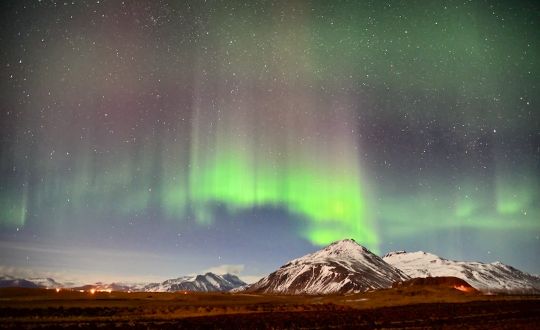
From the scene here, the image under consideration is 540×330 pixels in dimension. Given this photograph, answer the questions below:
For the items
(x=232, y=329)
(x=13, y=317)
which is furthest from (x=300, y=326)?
(x=13, y=317)

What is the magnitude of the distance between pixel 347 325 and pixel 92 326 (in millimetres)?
27857

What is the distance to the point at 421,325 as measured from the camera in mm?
44125

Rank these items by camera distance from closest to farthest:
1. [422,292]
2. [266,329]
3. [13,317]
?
[266,329], [13,317], [422,292]

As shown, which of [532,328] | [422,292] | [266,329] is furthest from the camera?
[422,292]

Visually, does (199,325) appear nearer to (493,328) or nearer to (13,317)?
(13,317)

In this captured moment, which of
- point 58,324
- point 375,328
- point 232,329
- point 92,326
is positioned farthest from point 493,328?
point 58,324

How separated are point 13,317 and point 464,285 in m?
164

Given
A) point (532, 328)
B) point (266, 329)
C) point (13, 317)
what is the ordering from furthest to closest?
point (13, 317) < point (266, 329) < point (532, 328)

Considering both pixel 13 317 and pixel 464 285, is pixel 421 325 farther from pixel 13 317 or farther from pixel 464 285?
pixel 464 285

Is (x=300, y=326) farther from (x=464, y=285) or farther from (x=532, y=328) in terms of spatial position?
(x=464, y=285)

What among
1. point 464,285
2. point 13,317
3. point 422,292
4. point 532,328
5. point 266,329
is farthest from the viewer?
point 464,285

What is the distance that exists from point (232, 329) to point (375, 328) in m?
14.8

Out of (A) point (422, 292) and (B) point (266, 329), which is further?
(A) point (422, 292)

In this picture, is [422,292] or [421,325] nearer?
[421,325]
